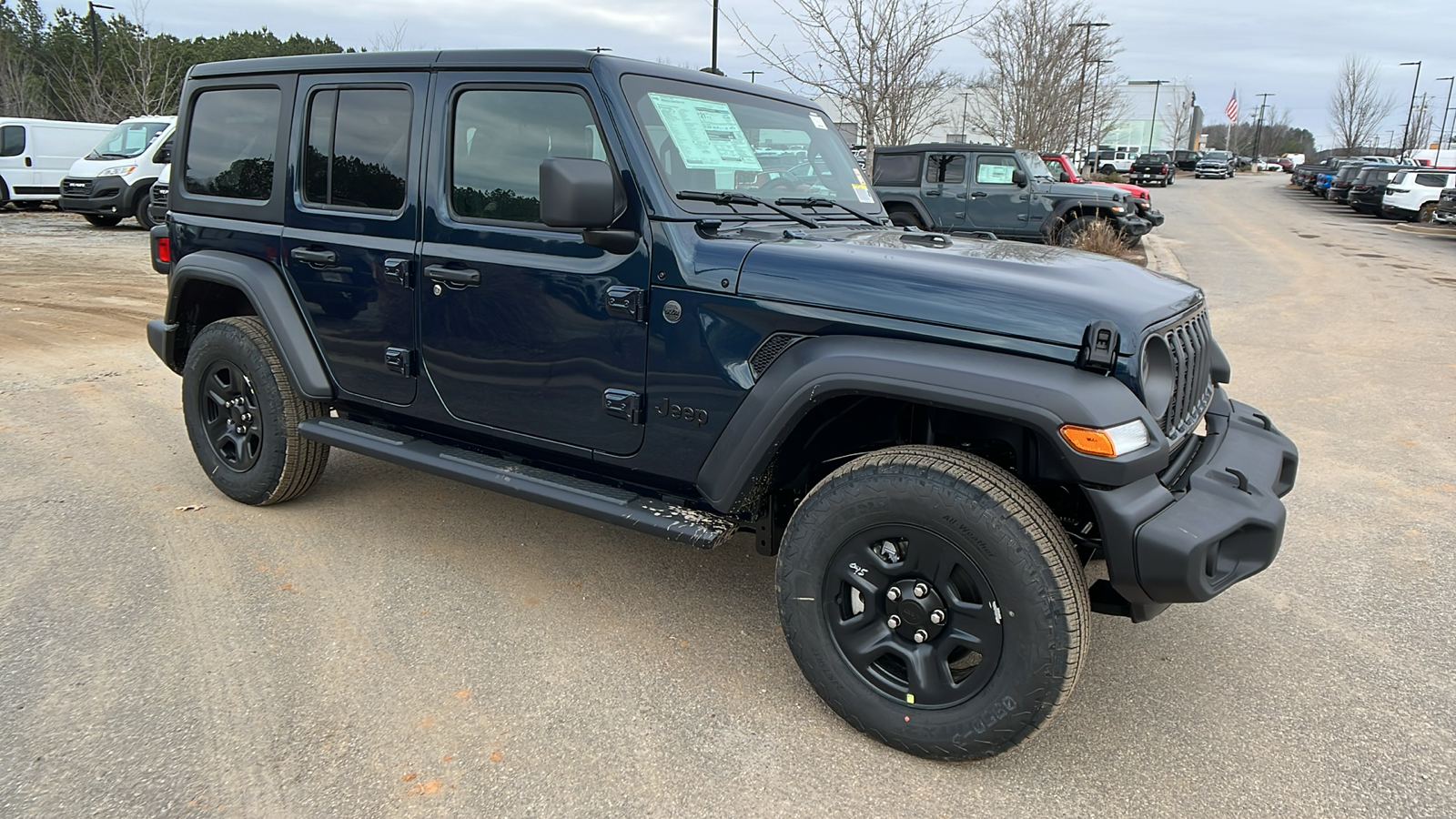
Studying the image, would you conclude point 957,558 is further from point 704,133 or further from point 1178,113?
point 1178,113

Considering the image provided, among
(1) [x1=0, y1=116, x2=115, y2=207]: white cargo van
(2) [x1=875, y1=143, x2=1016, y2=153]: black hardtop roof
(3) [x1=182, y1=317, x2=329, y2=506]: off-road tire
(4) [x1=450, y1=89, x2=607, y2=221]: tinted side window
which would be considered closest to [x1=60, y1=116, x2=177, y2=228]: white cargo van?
(1) [x1=0, y1=116, x2=115, y2=207]: white cargo van

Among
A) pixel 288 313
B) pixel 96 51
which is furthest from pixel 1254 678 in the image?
pixel 96 51

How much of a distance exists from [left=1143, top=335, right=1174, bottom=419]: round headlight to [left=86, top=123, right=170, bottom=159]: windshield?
19019mm

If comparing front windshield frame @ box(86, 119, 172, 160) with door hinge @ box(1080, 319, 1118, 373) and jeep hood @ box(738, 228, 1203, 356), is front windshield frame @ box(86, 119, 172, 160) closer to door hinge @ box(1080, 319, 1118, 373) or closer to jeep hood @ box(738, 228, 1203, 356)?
jeep hood @ box(738, 228, 1203, 356)

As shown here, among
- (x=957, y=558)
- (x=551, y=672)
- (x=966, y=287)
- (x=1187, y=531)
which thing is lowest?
(x=551, y=672)

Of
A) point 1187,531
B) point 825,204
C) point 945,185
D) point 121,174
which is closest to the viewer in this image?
point 1187,531

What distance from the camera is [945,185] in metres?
14.2

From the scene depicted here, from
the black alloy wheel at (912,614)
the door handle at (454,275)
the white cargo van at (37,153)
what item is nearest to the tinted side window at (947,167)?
the door handle at (454,275)

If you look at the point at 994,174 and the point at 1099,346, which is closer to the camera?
the point at 1099,346

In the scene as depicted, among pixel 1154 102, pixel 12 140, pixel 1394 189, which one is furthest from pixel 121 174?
pixel 1154 102

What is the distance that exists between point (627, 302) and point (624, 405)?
0.34 metres

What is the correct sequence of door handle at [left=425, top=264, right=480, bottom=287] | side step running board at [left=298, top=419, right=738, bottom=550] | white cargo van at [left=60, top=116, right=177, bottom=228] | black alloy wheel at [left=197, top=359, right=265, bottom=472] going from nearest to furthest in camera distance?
side step running board at [left=298, top=419, right=738, bottom=550] → door handle at [left=425, top=264, right=480, bottom=287] → black alloy wheel at [left=197, top=359, right=265, bottom=472] → white cargo van at [left=60, top=116, right=177, bottom=228]

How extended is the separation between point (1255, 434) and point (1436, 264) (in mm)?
16846

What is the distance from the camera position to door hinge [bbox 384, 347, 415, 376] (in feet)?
11.8
